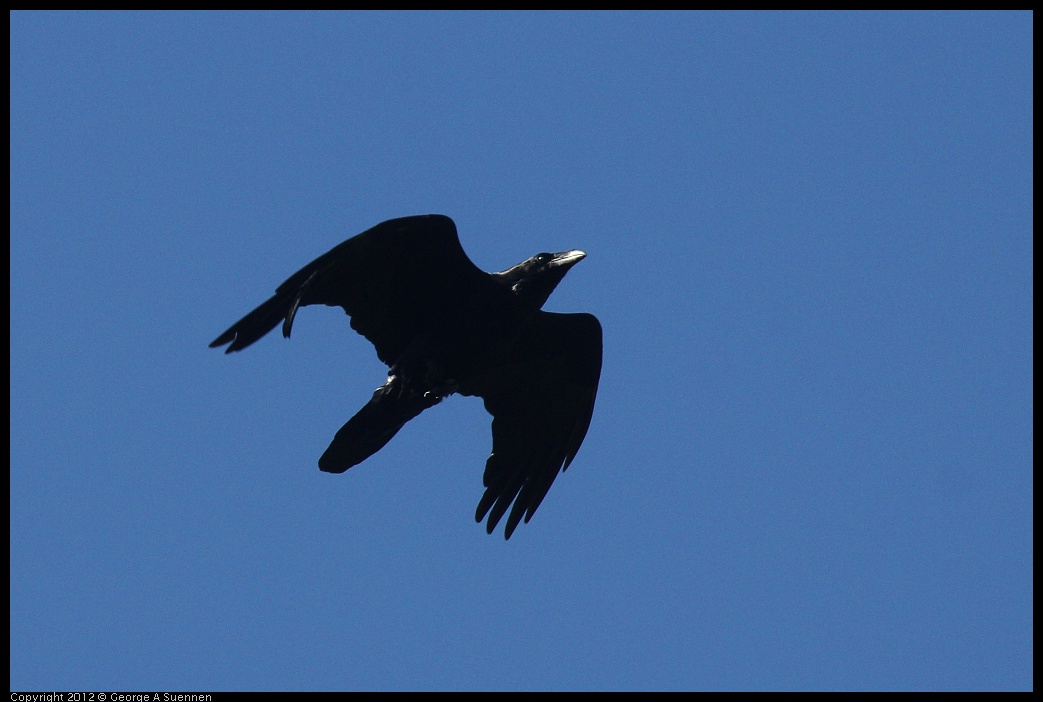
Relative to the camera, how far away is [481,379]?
14406mm

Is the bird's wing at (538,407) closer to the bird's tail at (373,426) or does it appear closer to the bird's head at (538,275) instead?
the bird's head at (538,275)

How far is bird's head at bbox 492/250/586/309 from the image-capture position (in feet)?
43.8

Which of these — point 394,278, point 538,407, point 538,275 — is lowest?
point 538,407

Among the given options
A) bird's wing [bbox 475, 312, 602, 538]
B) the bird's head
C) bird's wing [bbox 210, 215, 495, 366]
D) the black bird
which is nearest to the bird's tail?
the black bird

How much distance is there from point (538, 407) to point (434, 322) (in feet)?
5.51

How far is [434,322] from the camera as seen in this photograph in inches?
528

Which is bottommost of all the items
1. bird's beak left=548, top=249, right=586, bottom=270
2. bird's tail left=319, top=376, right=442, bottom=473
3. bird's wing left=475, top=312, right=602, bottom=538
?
bird's tail left=319, top=376, right=442, bottom=473

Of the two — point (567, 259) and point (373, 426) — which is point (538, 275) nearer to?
point (567, 259)

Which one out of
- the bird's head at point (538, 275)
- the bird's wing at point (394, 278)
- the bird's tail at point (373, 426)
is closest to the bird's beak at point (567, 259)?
the bird's head at point (538, 275)

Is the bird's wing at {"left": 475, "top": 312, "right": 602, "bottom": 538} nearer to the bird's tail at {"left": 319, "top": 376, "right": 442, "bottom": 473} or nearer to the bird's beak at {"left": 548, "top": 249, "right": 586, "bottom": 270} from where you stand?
the bird's beak at {"left": 548, "top": 249, "right": 586, "bottom": 270}

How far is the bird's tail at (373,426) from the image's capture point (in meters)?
12.9

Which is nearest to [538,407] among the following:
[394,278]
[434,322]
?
[434,322]
